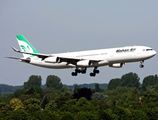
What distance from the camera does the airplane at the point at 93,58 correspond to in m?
73.2

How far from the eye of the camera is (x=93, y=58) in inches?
3024

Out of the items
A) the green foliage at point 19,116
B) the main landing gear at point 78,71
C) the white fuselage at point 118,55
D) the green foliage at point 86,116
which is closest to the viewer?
the white fuselage at point 118,55

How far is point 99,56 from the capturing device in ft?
249

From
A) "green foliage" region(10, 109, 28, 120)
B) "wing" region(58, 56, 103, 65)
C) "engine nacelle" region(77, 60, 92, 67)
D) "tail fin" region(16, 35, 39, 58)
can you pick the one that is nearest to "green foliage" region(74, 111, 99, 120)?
"green foliage" region(10, 109, 28, 120)

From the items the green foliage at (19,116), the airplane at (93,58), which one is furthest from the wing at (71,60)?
the green foliage at (19,116)

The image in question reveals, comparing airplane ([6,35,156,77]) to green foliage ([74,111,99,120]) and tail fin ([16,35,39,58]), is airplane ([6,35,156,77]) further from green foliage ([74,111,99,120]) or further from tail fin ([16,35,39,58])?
green foliage ([74,111,99,120])

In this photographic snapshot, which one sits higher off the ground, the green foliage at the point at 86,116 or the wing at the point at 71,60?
the wing at the point at 71,60

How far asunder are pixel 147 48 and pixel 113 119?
3377 inches

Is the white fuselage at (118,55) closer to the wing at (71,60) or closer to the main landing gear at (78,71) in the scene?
the wing at (71,60)

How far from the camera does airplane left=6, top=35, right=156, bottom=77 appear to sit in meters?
73.2

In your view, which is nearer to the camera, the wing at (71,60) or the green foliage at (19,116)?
the wing at (71,60)

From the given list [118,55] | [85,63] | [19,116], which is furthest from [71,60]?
[19,116]

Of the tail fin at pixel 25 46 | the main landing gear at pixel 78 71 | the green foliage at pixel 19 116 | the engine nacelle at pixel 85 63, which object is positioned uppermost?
the tail fin at pixel 25 46

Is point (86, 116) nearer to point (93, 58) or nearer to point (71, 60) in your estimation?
point (71, 60)
